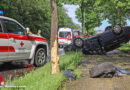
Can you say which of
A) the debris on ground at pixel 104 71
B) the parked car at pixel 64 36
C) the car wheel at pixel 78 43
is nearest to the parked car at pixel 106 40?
the car wheel at pixel 78 43

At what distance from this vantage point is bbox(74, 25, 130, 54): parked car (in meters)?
13.4

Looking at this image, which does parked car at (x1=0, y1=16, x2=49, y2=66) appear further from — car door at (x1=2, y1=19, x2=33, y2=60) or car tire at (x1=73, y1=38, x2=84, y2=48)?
car tire at (x1=73, y1=38, x2=84, y2=48)

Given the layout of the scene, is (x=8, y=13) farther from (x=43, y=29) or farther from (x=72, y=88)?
(x=72, y=88)

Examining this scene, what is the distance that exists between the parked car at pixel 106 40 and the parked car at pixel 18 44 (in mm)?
4847

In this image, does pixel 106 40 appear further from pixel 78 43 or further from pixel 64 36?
pixel 64 36

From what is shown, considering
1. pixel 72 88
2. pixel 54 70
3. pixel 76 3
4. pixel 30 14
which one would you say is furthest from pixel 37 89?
pixel 30 14

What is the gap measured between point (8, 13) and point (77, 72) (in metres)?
23.3

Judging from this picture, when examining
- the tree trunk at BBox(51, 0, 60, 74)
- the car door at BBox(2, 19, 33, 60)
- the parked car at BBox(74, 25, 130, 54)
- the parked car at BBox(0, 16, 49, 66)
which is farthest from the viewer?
the parked car at BBox(74, 25, 130, 54)

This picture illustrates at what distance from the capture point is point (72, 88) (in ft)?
16.6

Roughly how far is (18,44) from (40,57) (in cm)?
146

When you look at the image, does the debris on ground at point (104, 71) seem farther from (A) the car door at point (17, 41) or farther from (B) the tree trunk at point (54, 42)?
(A) the car door at point (17, 41)

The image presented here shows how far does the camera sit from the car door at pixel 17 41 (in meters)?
7.68

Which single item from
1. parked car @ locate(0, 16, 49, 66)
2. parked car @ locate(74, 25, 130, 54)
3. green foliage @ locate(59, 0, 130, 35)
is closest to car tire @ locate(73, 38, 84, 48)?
parked car @ locate(74, 25, 130, 54)

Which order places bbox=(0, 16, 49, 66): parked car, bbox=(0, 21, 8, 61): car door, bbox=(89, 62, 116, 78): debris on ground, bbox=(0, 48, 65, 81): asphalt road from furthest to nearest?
bbox=(0, 16, 49, 66): parked car → bbox=(0, 21, 8, 61): car door → bbox=(0, 48, 65, 81): asphalt road → bbox=(89, 62, 116, 78): debris on ground
